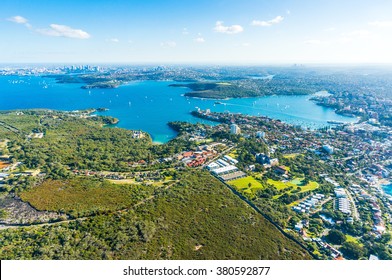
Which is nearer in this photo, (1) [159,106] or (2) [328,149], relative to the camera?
(2) [328,149]

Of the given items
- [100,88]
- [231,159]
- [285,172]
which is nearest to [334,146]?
[285,172]

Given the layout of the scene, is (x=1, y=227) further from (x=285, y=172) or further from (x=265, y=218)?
(x=285, y=172)

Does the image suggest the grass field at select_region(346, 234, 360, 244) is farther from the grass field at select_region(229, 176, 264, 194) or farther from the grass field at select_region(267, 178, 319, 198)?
the grass field at select_region(229, 176, 264, 194)

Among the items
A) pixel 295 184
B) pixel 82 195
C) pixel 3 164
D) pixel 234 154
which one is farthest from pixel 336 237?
pixel 3 164

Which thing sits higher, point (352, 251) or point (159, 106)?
point (159, 106)

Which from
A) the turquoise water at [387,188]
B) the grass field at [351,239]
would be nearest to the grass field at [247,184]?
the grass field at [351,239]

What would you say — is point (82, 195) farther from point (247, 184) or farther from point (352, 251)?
point (352, 251)

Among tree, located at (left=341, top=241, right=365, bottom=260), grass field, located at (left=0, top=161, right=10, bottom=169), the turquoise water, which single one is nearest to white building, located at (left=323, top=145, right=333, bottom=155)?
the turquoise water

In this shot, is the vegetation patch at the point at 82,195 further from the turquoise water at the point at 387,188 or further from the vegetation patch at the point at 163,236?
the turquoise water at the point at 387,188
